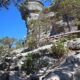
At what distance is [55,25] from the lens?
Answer: 37562mm

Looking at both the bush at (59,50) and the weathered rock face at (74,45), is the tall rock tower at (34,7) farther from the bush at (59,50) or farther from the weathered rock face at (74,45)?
the bush at (59,50)

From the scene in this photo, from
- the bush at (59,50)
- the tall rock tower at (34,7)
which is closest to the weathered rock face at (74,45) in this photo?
the bush at (59,50)

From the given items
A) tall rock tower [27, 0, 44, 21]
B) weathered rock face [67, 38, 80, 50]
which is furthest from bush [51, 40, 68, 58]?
tall rock tower [27, 0, 44, 21]

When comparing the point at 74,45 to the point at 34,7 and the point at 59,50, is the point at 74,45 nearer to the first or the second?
the point at 59,50

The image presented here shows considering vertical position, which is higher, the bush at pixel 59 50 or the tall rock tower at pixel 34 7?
the tall rock tower at pixel 34 7

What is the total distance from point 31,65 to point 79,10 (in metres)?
14.3

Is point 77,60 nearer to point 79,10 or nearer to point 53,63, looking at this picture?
point 53,63

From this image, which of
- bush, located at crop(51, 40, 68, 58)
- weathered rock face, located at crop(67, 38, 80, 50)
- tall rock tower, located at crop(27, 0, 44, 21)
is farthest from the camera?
tall rock tower, located at crop(27, 0, 44, 21)

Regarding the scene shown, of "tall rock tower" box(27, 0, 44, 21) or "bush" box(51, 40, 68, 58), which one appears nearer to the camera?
"bush" box(51, 40, 68, 58)

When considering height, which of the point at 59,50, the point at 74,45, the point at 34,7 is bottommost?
the point at 59,50

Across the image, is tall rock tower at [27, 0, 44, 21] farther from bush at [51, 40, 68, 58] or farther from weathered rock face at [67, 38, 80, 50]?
Answer: bush at [51, 40, 68, 58]

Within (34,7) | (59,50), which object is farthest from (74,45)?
(34,7)

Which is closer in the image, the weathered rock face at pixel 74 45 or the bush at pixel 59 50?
the bush at pixel 59 50

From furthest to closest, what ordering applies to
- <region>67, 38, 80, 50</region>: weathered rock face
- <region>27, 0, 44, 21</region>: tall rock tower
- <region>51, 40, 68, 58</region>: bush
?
<region>27, 0, 44, 21</region>: tall rock tower → <region>67, 38, 80, 50</region>: weathered rock face → <region>51, 40, 68, 58</region>: bush
